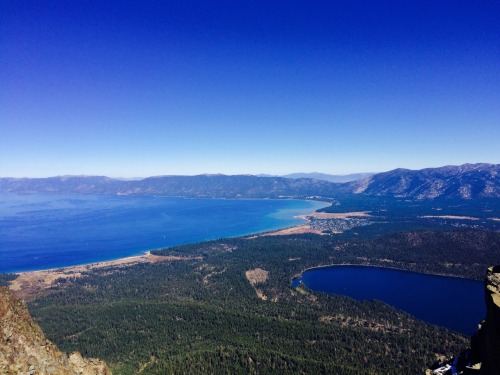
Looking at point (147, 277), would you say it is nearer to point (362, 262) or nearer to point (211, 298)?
point (211, 298)

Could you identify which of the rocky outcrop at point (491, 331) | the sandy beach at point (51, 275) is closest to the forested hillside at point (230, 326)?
the sandy beach at point (51, 275)

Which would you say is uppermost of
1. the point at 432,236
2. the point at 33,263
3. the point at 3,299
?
the point at 3,299

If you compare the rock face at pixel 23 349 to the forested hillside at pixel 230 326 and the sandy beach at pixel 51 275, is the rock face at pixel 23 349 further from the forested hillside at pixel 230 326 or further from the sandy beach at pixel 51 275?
the sandy beach at pixel 51 275

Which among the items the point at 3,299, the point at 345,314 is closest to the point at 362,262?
the point at 345,314

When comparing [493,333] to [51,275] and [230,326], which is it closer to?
[230,326]

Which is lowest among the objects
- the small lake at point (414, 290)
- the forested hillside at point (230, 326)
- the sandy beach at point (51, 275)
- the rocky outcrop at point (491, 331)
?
the sandy beach at point (51, 275)

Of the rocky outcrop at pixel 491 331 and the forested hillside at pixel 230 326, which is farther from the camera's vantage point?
the forested hillside at pixel 230 326
